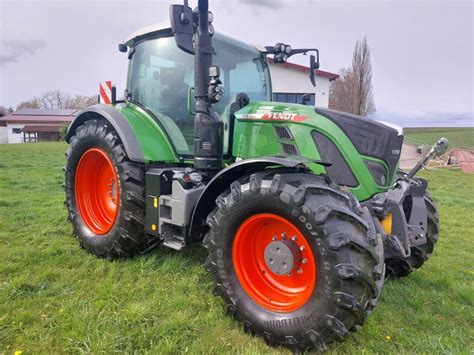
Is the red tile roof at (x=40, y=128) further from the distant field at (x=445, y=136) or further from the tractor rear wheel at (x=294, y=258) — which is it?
the tractor rear wheel at (x=294, y=258)

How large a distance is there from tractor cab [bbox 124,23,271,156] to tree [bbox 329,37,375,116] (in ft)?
74.0

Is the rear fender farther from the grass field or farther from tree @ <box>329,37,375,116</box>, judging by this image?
tree @ <box>329,37,375,116</box>

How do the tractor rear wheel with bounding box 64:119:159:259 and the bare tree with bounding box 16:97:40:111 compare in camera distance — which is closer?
the tractor rear wheel with bounding box 64:119:159:259

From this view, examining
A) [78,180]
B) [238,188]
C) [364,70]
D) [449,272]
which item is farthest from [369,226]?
[364,70]

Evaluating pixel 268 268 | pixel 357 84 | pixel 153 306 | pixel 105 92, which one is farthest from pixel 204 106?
pixel 357 84

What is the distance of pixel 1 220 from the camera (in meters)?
5.42

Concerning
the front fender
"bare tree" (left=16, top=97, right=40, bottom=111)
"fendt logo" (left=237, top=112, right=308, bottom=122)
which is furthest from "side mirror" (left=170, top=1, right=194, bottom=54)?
"bare tree" (left=16, top=97, right=40, bottom=111)

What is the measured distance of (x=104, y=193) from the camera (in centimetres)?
455

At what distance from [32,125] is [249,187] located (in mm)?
56386

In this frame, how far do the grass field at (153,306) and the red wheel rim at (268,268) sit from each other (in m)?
0.31

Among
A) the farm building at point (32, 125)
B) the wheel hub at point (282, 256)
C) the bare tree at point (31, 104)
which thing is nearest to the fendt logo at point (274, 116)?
the wheel hub at point (282, 256)

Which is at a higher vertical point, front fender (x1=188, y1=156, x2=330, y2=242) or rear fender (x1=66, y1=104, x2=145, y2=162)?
rear fender (x1=66, y1=104, x2=145, y2=162)

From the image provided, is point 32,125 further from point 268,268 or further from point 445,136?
point 268,268

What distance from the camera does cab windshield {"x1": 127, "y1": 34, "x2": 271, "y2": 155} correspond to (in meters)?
3.89
